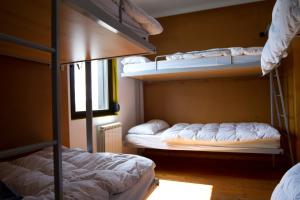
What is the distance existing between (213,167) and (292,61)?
1.76 metres

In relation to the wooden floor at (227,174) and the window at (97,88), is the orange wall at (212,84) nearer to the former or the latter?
the wooden floor at (227,174)

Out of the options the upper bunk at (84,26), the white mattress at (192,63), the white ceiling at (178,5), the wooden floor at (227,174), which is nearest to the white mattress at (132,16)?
the upper bunk at (84,26)

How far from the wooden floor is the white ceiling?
2579 mm

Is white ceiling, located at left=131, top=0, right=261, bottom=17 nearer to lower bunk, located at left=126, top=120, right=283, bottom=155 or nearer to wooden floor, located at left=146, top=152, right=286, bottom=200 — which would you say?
lower bunk, located at left=126, top=120, right=283, bottom=155

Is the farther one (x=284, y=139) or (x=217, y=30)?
(x=217, y=30)

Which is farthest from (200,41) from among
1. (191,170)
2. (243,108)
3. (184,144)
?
(191,170)

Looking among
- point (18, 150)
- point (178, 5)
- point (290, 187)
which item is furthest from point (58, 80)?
point (178, 5)

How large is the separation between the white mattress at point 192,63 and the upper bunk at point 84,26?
4.38 ft

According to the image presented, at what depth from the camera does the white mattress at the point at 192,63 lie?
8.72ft

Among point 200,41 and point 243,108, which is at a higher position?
point 200,41

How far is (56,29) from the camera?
72cm

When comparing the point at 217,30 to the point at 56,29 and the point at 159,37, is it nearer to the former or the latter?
the point at 159,37

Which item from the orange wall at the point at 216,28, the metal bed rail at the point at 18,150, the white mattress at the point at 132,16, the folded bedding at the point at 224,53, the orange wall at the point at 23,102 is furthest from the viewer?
the orange wall at the point at 216,28

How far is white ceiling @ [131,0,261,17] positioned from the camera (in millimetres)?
3477
